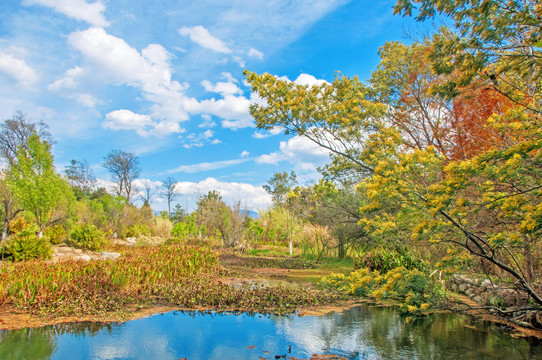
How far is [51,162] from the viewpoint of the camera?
40.1 feet

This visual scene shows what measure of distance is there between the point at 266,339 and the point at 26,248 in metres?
8.43

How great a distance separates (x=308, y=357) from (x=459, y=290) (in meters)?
5.03

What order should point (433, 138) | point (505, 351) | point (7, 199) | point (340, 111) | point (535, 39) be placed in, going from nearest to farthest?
point (535, 39) → point (505, 351) → point (340, 111) → point (433, 138) → point (7, 199)

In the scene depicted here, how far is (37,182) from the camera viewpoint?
11.5 m

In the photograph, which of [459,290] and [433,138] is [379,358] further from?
[433,138]

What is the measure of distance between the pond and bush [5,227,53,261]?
5.87 metres

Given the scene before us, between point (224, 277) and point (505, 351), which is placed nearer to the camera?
point (505, 351)

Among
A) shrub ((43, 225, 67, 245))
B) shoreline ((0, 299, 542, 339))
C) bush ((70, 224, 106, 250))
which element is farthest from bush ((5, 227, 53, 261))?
shoreline ((0, 299, 542, 339))

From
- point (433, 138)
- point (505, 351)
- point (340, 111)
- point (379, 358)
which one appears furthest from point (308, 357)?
point (433, 138)

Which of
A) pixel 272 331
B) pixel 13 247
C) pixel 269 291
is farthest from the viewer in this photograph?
pixel 13 247

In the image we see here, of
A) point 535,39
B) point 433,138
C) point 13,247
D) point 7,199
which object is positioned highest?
point 433,138

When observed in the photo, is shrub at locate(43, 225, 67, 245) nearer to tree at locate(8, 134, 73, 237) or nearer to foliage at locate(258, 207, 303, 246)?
tree at locate(8, 134, 73, 237)

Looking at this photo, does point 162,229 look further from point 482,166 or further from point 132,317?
point 482,166

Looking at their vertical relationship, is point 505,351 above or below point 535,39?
below
